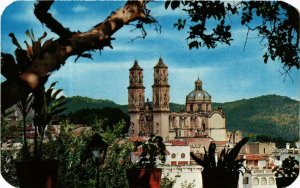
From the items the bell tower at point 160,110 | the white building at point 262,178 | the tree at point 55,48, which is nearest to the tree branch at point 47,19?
the tree at point 55,48

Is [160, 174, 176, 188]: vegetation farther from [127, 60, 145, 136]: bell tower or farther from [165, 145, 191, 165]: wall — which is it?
[127, 60, 145, 136]: bell tower

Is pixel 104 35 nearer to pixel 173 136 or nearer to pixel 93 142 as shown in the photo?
pixel 93 142

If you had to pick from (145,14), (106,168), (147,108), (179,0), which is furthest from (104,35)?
(147,108)

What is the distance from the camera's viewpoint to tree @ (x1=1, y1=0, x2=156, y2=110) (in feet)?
9.12

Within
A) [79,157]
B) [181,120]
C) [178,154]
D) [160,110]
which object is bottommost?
[79,157]

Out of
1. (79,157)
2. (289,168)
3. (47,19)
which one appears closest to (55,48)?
(47,19)

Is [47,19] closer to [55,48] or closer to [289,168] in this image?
[55,48]

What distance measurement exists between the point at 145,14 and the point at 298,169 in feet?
7.02

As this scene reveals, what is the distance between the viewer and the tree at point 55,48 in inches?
109

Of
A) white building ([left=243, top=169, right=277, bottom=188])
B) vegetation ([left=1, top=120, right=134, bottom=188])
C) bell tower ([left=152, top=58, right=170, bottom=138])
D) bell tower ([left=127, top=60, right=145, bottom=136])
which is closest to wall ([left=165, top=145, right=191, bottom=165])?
white building ([left=243, top=169, right=277, bottom=188])

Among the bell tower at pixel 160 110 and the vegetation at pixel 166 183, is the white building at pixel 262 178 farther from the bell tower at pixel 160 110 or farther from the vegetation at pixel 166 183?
the bell tower at pixel 160 110

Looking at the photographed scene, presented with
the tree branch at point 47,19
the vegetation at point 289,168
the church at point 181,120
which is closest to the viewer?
the tree branch at point 47,19

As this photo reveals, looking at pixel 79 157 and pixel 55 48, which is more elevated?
pixel 55 48

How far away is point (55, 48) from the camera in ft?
9.84
